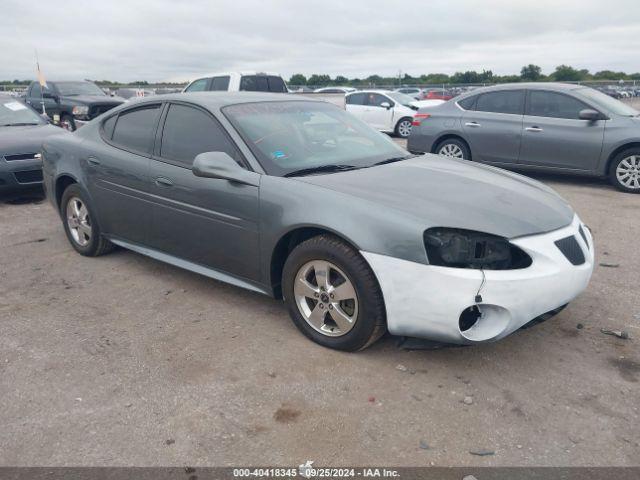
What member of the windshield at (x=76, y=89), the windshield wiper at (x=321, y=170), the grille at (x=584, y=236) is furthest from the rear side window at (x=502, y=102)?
the windshield at (x=76, y=89)

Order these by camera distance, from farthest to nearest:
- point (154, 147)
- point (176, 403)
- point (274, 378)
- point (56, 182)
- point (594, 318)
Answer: point (56, 182) → point (154, 147) → point (594, 318) → point (274, 378) → point (176, 403)

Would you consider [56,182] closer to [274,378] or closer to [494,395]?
[274,378]

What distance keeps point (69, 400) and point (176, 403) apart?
1.89 ft

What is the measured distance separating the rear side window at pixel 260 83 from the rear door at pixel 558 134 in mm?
6233

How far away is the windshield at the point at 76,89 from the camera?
15.5 metres

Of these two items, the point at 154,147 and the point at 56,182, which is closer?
the point at 154,147

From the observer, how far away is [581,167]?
8.13 metres

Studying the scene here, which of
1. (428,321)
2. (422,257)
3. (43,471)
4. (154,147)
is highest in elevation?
(154,147)

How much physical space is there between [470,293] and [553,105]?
21.5ft

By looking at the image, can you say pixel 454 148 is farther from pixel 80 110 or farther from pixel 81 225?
pixel 80 110

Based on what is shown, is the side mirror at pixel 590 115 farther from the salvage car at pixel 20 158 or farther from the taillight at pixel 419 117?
the salvage car at pixel 20 158

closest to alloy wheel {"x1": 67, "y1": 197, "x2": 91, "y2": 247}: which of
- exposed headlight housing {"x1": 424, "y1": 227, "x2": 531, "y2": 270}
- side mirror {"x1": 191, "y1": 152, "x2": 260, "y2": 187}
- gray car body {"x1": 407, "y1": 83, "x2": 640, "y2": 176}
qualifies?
side mirror {"x1": 191, "y1": 152, "x2": 260, "y2": 187}

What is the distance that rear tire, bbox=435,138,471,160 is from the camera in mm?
9180

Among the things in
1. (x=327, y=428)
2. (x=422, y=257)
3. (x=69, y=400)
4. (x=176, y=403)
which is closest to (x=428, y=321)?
(x=422, y=257)
